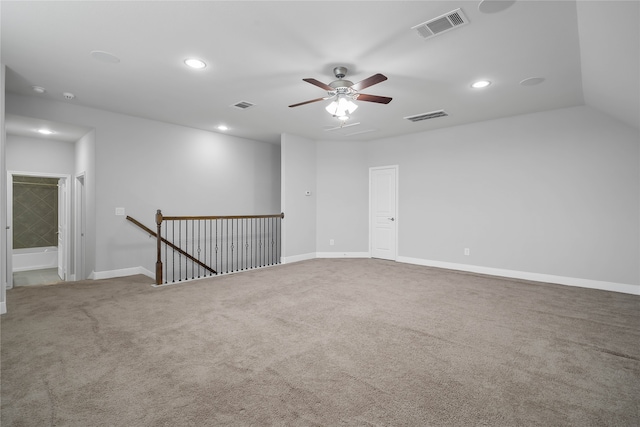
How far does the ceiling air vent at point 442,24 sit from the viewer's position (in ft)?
8.29

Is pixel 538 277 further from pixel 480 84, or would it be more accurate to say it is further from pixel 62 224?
pixel 62 224

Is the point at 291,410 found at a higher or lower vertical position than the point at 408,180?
lower

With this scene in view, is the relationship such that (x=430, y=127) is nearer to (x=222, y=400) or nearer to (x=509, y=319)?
(x=509, y=319)

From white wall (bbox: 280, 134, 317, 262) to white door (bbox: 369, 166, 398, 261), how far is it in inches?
56.5

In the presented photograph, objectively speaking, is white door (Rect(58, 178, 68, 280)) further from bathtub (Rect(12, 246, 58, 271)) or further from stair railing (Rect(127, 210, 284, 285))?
stair railing (Rect(127, 210, 284, 285))

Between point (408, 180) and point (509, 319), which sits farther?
point (408, 180)

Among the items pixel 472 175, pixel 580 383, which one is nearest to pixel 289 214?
pixel 472 175

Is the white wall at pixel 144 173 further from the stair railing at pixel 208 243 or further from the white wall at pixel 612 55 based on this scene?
the white wall at pixel 612 55

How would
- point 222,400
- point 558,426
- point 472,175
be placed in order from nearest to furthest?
point 558,426 → point 222,400 → point 472,175

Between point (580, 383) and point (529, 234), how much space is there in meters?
3.64

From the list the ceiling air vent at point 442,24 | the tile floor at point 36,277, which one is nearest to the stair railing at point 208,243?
the tile floor at point 36,277

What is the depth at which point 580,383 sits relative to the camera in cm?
211

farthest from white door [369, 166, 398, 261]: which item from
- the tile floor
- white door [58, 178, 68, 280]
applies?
the tile floor

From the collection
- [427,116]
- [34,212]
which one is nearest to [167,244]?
[34,212]
